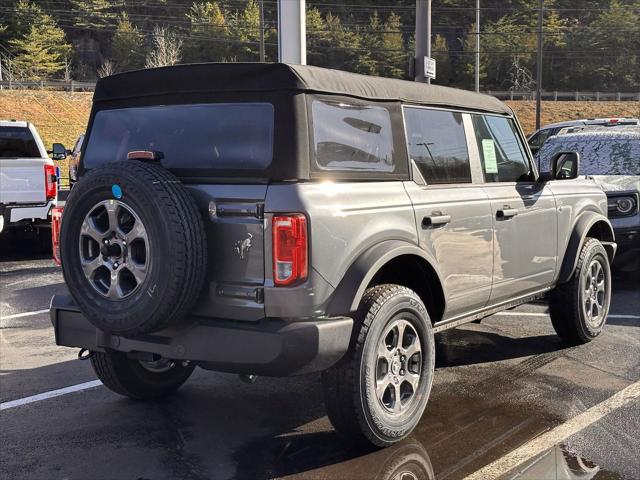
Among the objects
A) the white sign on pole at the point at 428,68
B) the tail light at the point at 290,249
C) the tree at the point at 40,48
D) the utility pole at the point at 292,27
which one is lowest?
the tail light at the point at 290,249

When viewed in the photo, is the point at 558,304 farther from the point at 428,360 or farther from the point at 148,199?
the point at 148,199

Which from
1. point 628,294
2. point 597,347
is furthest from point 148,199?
point 628,294

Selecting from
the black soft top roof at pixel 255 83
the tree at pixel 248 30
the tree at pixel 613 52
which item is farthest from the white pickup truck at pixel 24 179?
the tree at pixel 613 52

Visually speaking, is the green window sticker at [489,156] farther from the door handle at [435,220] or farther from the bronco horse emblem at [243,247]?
the bronco horse emblem at [243,247]

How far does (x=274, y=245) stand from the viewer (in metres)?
3.29

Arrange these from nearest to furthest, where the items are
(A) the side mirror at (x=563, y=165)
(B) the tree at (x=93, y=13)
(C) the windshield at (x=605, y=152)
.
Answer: (A) the side mirror at (x=563, y=165) < (C) the windshield at (x=605, y=152) < (B) the tree at (x=93, y=13)

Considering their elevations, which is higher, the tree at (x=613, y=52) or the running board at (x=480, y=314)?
the tree at (x=613, y=52)

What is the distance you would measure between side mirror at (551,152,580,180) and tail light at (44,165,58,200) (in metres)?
7.87

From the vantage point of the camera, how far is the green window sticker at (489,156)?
15.9ft

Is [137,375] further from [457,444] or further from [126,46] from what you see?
[126,46]

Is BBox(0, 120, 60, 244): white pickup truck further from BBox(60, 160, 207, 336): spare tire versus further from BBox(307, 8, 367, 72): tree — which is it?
BBox(307, 8, 367, 72): tree

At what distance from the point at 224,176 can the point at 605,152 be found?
7238 mm

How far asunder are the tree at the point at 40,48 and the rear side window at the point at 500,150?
77.8m

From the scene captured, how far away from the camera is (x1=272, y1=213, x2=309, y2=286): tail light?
3.26 meters
